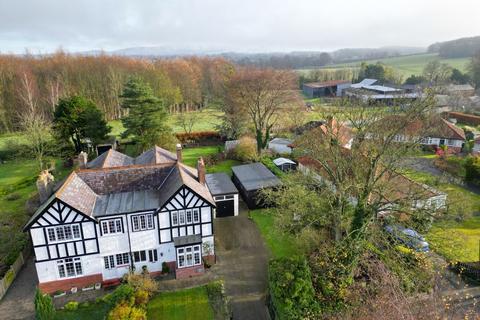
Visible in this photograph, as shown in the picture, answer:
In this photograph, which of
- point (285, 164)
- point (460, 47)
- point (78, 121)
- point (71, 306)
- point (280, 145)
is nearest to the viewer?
point (71, 306)

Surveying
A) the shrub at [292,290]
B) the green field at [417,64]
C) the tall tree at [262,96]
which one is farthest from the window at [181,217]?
the green field at [417,64]

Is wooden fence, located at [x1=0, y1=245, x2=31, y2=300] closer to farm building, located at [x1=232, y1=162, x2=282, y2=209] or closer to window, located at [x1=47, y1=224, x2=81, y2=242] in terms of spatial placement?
window, located at [x1=47, y1=224, x2=81, y2=242]

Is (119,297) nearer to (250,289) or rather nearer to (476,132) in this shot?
(250,289)

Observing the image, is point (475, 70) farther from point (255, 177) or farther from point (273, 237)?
point (273, 237)

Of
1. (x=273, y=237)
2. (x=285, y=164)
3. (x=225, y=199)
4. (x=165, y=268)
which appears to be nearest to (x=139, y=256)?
(x=165, y=268)

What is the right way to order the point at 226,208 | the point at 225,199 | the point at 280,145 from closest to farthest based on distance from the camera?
the point at 225,199
the point at 226,208
the point at 280,145

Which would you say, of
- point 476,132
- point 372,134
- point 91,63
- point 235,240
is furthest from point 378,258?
point 91,63

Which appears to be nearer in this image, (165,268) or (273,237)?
(165,268)

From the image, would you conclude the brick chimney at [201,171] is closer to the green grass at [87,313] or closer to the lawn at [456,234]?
the green grass at [87,313]
